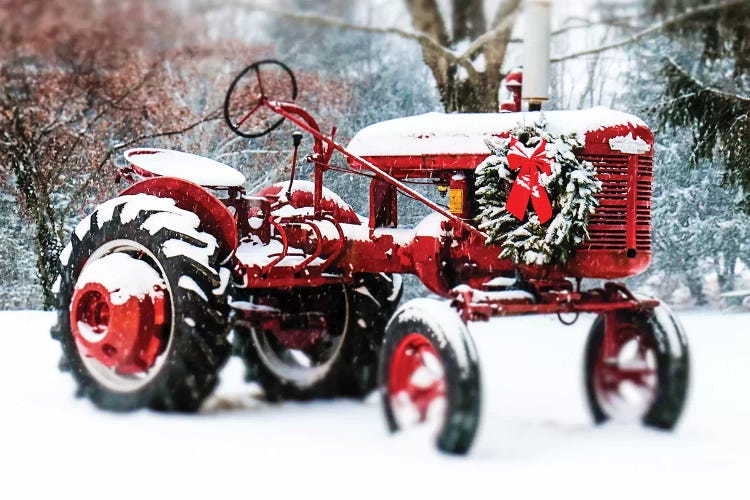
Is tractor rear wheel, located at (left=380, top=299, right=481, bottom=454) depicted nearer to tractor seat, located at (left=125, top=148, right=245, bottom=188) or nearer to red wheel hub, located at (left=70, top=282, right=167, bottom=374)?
red wheel hub, located at (left=70, top=282, right=167, bottom=374)

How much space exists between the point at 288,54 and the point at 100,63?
2.18m

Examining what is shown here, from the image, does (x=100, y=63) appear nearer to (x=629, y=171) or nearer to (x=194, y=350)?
(x=194, y=350)

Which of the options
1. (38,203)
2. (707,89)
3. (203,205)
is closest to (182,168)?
(203,205)

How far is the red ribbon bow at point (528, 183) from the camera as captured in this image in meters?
3.74

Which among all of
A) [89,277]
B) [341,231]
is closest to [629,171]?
[341,231]

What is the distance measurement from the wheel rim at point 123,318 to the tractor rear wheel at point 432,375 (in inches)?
41.2

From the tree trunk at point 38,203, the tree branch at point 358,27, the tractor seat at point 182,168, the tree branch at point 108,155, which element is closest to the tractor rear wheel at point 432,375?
the tractor seat at point 182,168

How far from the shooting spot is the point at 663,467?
3354 millimetres

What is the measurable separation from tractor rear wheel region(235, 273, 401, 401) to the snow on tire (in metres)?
0.73

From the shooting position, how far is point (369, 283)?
4.86 metres

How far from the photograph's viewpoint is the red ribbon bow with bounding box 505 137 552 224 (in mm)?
3736

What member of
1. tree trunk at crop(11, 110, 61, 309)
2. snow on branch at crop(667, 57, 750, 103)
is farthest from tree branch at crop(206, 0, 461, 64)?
tree trunk at crop(11, 110, 61, 309)

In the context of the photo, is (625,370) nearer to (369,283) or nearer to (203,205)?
(369,283)

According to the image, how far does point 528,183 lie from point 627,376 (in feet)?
3.18
